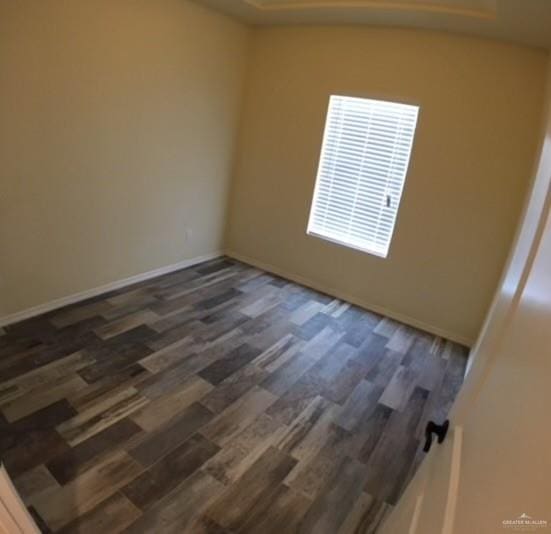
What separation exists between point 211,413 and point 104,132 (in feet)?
7.10

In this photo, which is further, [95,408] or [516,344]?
[95,408]

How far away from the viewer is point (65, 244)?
2811 millimetres

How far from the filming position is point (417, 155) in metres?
3.17

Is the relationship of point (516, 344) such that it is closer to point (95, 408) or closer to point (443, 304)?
point (95, 408)

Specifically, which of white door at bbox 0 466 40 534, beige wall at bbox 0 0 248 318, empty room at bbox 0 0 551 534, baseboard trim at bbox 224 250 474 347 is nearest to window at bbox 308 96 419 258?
empty room at bbox 0 0 551 534

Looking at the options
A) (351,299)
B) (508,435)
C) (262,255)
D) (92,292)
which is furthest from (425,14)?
(92,292)

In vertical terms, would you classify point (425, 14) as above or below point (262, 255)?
above

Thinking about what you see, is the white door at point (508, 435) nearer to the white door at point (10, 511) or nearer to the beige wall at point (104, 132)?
the white door at point (10, 511)

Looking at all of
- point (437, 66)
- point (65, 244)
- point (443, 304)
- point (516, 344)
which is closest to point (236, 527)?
point (516, 344)

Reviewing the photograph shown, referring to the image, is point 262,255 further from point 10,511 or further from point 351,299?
point 10,511

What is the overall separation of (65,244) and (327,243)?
2.34 metres

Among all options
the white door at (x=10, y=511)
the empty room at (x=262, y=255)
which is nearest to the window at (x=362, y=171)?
the empty room at (x=262, y=255)

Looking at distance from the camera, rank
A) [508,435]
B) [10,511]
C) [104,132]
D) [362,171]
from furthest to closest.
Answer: [362,171] → [104,132] → [10,511] → [508,435]

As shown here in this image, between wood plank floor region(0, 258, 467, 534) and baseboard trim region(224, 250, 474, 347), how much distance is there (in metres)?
0.12
